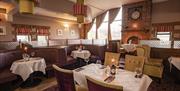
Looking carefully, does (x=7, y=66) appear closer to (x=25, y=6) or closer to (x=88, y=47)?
(x=25, y=6)

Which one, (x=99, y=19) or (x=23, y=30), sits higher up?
(x=99, y=19)

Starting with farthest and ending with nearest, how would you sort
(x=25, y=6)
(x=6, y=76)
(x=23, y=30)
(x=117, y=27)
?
(x=117, y=27)
(x=23, y=30)
(x=6, y=76)
(x=25, y=6)

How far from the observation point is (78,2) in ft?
5.41

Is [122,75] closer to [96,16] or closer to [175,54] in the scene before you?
[175,54]

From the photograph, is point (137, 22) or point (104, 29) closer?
point (137, 22)

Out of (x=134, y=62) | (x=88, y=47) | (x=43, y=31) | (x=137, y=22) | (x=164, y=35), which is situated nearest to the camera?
(x=134, y=62)

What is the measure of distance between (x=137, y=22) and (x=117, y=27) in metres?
1.53

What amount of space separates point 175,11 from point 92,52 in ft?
17.7

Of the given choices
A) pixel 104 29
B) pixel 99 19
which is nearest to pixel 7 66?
pixel 104 29

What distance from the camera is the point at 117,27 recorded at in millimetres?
8938

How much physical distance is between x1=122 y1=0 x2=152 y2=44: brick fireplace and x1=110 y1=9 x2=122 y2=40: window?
0.44 m

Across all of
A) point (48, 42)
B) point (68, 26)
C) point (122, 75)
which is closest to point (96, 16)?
point (68, 26)

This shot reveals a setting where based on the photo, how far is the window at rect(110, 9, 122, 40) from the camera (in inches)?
346

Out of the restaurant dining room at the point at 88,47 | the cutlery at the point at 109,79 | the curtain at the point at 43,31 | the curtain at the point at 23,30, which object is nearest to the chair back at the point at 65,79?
the restaurant dining room at the point at 88,47
